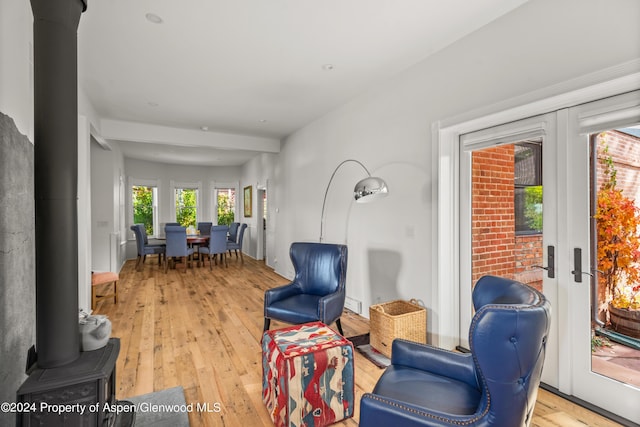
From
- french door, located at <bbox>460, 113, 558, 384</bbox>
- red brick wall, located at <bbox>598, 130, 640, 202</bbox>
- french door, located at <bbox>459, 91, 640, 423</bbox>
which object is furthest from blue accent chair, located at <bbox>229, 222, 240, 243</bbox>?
red brick wall, located at <bbox>598, 130, 640, 202</bbox>

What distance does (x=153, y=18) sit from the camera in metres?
2.37

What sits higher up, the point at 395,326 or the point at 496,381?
the point at 496,381

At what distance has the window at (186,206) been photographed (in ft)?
31.4

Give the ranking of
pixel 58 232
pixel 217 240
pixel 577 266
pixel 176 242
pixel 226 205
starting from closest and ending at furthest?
1. pixel 58 232
2. pixel 577 266
3. pixel 176 242
4. pixel 217 240
5. pixel 226 205

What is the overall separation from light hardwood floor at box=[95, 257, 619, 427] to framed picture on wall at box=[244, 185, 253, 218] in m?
3.46

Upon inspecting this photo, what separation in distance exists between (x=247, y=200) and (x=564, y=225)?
7761 mm

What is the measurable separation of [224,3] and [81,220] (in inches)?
116

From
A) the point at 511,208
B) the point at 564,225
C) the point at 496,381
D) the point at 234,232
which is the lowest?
the point at 496,381

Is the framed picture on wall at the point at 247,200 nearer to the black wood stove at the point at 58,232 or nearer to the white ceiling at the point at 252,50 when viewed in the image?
the white ceiling at the point at 252,50

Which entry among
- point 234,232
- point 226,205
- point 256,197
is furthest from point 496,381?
point 226,205

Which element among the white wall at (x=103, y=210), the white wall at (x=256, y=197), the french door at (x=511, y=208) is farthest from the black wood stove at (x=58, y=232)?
the white wall at (x=256, y=197)

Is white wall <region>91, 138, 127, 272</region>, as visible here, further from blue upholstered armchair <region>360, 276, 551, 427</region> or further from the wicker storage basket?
blue upholstered armchair <region>360, 276, 551, 427</region>

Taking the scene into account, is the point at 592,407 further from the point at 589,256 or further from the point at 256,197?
the point at 256,197

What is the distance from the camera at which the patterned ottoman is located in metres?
1.82
